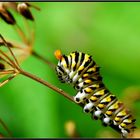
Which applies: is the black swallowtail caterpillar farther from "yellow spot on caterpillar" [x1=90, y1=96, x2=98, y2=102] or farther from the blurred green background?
the blurred green background

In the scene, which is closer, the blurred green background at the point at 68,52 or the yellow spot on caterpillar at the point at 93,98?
the yellow spot on caterpillar at the point at 93,98

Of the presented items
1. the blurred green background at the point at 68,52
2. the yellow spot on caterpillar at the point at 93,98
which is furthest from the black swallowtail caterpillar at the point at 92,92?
the blurred green background at the point at 68,52

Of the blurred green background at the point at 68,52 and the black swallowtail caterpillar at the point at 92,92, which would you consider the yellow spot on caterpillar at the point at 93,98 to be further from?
the blurred green background at the point at 68,52

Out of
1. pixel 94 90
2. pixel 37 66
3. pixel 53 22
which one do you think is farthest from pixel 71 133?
pixel 53 22

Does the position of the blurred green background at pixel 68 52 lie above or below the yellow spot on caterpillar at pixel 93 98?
above

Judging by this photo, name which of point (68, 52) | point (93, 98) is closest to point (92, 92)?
point (93, 98)

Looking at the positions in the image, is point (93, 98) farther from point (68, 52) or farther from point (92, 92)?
point (68, 52)
